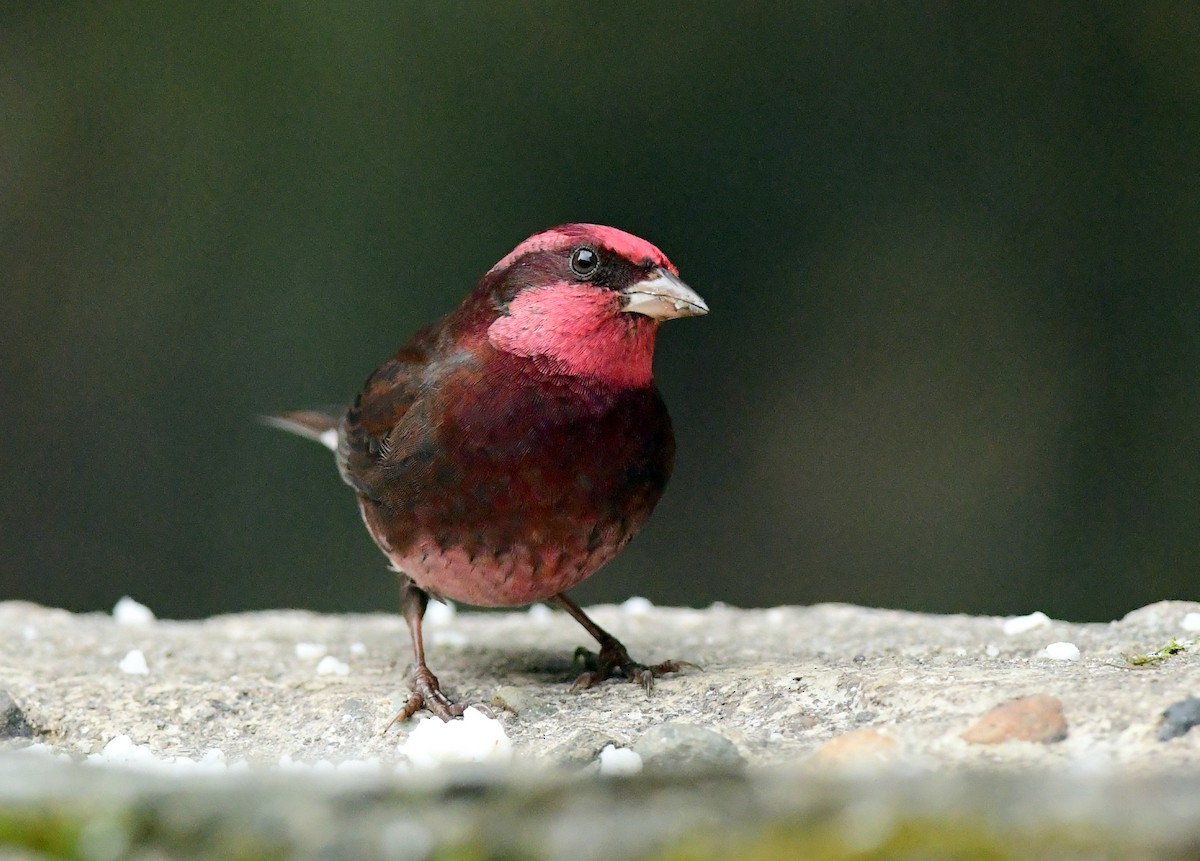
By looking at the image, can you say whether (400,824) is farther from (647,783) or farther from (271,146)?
(271,146)

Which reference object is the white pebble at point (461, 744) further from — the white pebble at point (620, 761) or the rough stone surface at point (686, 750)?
the rough stone surface at point (686, 750)

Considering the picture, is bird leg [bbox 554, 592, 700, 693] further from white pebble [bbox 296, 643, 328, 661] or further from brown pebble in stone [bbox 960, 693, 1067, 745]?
brown pebble in stone [bbox 960, 693, 1067, 745]

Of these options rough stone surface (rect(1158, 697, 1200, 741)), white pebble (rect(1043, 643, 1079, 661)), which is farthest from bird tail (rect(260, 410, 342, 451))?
rough stone surface (rect(1158, 697, 1200, 741))

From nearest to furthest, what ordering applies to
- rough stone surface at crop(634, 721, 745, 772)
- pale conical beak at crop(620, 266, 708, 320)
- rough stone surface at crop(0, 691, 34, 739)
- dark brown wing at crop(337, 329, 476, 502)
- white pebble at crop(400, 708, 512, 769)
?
rough stone surface at crop(634, 721, 745, 772) → white pebble at crop(400, 708, 512, 769) → rough stone surface at crop(0, 691, 34, 739) → pale conical beak at crop(620, 266, 708, 320) → dark brown wing at crop(337, 329, 476, 502)

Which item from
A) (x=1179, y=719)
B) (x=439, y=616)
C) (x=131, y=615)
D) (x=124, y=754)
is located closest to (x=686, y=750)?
(x=1179, y=719)

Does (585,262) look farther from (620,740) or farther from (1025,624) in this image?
(1025,624)

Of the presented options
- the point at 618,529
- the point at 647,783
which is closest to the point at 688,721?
the point at 618,529
